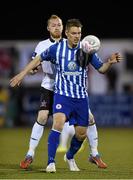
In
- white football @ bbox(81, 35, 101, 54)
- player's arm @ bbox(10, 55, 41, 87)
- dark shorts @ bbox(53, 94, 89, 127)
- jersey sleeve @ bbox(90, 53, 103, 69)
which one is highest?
white football @ bbox(81, 35, 101, 54)

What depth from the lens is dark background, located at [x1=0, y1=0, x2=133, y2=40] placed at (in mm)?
26812

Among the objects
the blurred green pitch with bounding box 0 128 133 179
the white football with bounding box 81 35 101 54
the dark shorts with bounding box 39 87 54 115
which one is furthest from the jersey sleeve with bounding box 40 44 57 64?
the blurred green pitch with bounding box 0 128 133 179

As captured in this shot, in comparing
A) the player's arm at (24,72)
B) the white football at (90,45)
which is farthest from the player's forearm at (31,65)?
the white football at (90,45)

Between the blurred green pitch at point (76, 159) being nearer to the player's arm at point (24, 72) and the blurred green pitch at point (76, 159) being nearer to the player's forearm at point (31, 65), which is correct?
the player's arm at point (24, 72)

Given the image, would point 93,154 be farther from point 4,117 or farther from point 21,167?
point 4,117

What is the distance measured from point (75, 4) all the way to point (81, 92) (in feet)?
61.7

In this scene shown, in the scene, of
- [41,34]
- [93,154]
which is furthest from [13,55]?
[93,154]

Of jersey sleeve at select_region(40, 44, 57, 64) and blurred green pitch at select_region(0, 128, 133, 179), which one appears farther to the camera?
jersey sleeve at select_region(40, 44, 57, 64)

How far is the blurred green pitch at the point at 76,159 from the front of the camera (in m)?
8.05

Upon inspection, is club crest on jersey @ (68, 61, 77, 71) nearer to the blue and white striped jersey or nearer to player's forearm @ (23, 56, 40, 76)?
the blue and white striped jersey

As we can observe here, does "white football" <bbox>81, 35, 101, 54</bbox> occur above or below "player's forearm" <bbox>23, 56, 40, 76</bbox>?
above

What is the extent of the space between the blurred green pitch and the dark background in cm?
1055

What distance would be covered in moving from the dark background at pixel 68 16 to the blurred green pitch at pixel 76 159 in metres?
10.5

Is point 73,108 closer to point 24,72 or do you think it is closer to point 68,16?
point 24,72
